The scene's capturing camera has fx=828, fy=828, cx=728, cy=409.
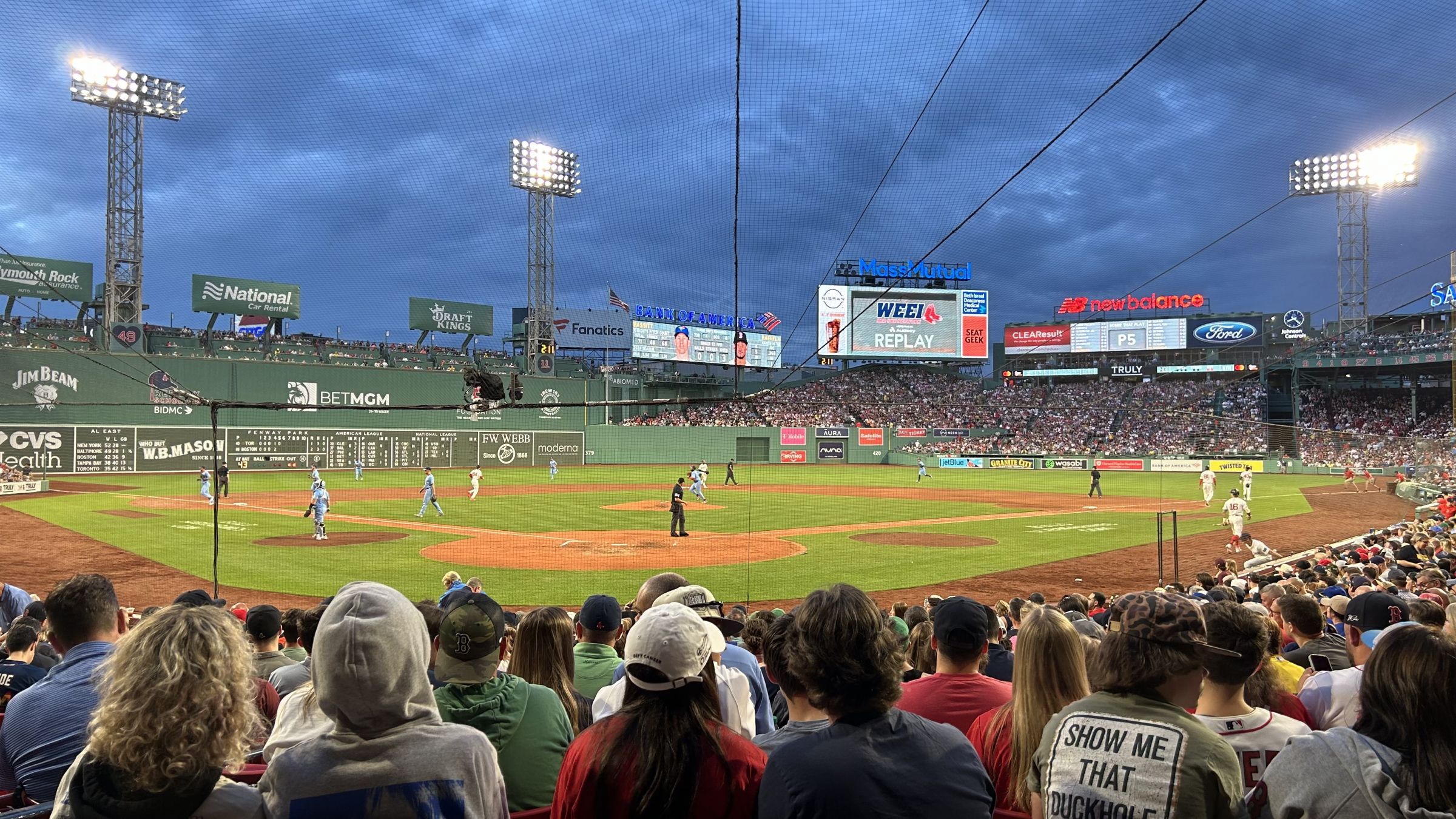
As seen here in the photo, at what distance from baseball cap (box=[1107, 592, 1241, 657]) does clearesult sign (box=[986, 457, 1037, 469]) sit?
57.9 metres

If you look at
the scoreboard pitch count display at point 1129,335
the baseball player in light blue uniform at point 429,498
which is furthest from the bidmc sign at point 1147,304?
the baseball player in light blue uniform at point 429,498

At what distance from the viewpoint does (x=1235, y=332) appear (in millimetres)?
70875

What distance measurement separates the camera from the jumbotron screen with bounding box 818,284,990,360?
237 feet

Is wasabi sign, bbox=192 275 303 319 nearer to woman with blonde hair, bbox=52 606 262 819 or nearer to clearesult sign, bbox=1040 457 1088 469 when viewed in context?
clearesult sign, bbox=1040 457 1088 469

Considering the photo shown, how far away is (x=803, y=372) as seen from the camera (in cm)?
7388

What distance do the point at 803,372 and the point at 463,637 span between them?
7127cm

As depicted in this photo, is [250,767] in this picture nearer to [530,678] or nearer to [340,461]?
[530,678]

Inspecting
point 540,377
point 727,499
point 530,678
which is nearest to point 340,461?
point 540,377

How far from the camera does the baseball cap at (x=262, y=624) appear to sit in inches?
228

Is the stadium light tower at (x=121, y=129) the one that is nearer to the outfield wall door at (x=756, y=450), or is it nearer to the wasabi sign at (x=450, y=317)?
the wasabi sign at (x=450, y=317)

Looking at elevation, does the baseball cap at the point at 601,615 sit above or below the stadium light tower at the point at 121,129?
below

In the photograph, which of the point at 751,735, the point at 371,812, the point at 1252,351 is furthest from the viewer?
the point at 1252,351

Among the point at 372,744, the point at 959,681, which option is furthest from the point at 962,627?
the point at 372,744

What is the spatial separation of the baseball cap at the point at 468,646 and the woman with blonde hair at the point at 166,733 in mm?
875
